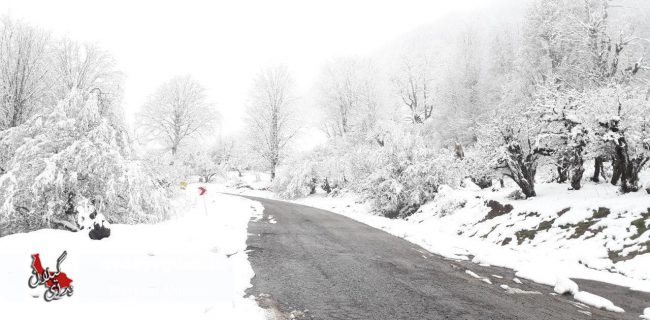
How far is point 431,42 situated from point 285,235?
35054mm

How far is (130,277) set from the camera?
5.63 metres

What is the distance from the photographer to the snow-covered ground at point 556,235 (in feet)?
23.3

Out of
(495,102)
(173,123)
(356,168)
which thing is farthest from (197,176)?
(495,102)

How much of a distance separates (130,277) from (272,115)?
31874mm

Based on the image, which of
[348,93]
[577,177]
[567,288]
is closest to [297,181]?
[348,93]

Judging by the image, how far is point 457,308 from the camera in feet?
16.4

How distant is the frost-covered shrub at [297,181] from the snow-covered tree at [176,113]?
31.0 feet

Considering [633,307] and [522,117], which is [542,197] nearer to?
[522,117]

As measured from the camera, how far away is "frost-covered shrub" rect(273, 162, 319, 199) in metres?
30.8

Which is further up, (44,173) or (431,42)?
(431,42)

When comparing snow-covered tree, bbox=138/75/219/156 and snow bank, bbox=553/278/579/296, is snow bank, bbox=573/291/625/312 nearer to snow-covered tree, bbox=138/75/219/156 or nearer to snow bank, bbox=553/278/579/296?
snow bank, bbox=553/278/579/296

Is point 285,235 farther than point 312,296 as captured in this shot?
Yes

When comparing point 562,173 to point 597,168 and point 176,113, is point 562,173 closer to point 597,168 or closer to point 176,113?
point 597,168

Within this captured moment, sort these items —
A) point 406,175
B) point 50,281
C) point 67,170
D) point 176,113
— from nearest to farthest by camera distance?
point 50,281, point 67,170, point 406,175, point 176,113
